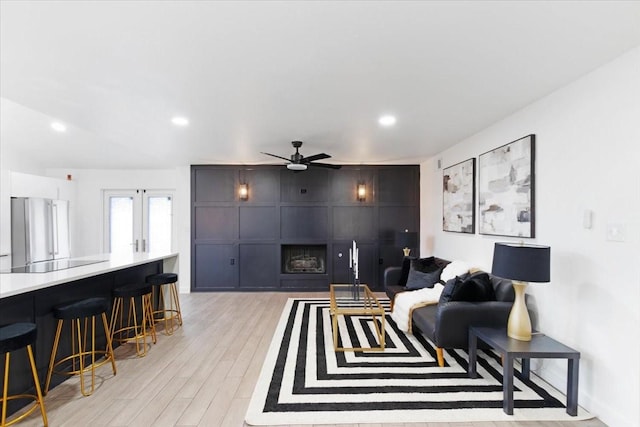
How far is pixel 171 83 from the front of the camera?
255 cm

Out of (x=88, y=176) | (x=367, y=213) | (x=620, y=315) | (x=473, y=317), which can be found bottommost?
(x=473, y=317)

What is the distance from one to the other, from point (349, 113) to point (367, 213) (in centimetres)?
318

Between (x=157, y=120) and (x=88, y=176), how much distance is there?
14.7ft

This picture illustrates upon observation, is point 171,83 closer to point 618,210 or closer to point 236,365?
point 236,365

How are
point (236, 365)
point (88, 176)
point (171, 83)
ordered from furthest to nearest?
point (88, 176)
point (236, 365)
point (171, 83)

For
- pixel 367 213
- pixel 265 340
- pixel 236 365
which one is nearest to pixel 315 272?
pixel 367 213

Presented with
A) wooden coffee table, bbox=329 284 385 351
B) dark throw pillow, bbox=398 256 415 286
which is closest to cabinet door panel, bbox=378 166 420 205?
dark throw pillow, bbox=398 256 415 286

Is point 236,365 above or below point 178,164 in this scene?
below

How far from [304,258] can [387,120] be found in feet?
11.8

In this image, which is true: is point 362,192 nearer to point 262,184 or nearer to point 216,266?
point 262,184

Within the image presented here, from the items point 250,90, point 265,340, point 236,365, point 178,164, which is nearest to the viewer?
point 250,90

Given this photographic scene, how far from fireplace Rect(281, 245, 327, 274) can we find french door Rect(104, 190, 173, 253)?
258 cm

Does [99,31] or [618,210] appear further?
[618,210]

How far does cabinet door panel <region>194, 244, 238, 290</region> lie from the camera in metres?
6.20
